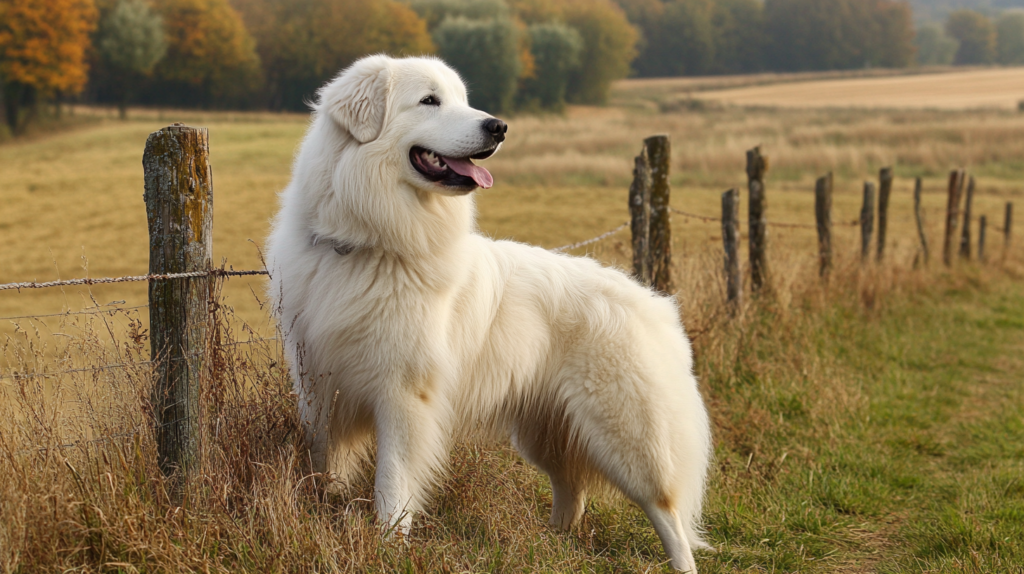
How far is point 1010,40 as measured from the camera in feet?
348

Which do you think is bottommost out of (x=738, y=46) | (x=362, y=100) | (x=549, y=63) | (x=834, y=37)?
(x=362, y=100)

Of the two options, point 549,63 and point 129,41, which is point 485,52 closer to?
point 549,63

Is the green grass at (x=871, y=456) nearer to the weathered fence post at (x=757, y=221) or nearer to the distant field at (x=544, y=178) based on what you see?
the weathered fence post at (x=757, y=221)

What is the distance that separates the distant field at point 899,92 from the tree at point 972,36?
37.1 metres

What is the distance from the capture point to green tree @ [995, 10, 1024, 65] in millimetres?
104312

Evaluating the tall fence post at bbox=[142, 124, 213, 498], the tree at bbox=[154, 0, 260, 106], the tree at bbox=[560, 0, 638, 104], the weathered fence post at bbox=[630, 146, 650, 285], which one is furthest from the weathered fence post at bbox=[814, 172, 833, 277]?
the tree at bbox=[560, 0, 638, 104]

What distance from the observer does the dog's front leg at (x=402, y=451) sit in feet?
10.1

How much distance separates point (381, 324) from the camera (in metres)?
3.04

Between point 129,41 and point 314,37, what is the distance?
12.9 m

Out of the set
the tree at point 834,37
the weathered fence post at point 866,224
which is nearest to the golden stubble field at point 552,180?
the weathered fence post at point 866,224

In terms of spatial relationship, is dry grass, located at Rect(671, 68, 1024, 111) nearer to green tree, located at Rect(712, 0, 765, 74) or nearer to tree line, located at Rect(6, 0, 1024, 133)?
tree line, located at Rect(6, 0, 1024, 133)

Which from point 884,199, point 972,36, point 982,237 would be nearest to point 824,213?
point 884,199

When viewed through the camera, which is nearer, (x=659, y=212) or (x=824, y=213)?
(x=659, y=212)

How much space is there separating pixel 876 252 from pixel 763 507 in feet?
22.1
